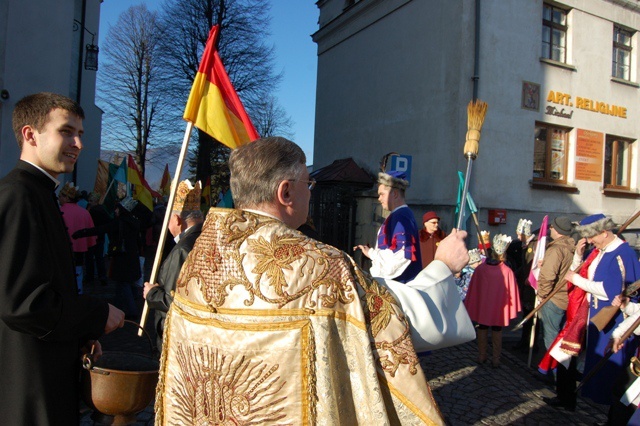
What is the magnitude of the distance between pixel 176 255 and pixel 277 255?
2.58m

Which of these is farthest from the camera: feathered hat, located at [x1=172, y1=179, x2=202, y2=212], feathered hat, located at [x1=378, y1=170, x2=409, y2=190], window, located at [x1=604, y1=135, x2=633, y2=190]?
window, located at [x1=604, y1=135, x2=633, y2=190]

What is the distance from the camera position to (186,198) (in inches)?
211

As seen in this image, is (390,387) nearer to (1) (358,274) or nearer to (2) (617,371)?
(1) (358,274)

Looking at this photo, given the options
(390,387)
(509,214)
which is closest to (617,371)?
(390,387)

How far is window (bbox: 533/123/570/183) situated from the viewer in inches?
588

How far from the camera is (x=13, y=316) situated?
1925 mm

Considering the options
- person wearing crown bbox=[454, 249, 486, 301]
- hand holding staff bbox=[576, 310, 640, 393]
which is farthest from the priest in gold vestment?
person wearing crown bbox=[454, 249, 486, 301]

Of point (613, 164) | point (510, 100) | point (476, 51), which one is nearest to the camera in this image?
point (476, 51)

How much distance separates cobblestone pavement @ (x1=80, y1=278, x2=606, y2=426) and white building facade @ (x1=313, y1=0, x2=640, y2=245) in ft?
21.1

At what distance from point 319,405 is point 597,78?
55.9 feet

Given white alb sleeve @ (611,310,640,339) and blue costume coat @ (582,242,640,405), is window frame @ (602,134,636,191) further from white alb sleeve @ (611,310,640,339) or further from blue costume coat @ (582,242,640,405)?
white alb sleeve @ (611,310,640,339)

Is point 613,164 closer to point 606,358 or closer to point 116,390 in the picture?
point 606,358

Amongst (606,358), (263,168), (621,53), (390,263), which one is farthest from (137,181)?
(621,53)

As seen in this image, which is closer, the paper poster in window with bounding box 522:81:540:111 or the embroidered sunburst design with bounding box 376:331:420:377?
the embroidered sunburst design with bounding box 376:331:420:377
